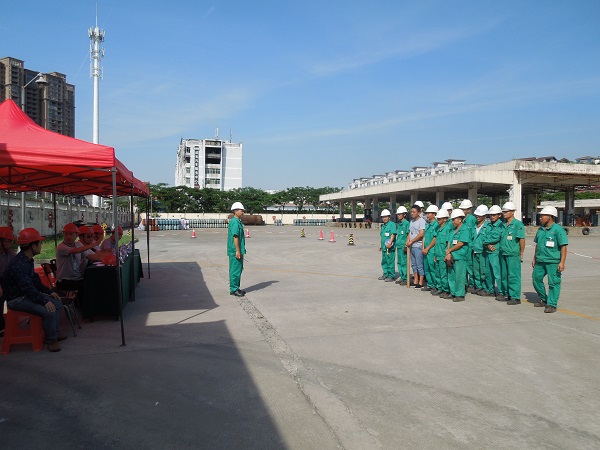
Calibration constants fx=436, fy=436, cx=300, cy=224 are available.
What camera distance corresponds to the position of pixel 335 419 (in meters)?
3.42

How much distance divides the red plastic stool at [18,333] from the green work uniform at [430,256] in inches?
270

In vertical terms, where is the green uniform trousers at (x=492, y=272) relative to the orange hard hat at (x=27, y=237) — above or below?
below

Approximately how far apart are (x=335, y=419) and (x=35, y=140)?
15.6 ft

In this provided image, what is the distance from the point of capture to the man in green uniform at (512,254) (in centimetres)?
761

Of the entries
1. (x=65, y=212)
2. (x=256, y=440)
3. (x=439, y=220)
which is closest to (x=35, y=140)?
(x=256, y=440)

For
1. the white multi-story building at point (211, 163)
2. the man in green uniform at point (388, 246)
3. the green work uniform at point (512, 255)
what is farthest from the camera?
the white multi-story building at point (211, 163)

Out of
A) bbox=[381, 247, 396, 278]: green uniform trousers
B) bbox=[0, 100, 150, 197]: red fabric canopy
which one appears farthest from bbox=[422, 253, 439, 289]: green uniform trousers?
bbox=[0, 100, 150, 197]: red fabric canopy

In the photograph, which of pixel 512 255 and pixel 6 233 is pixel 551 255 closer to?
pixel 512 255

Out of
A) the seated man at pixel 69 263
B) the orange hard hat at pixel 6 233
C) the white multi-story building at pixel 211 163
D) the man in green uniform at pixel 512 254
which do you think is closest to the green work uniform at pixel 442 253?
the man in green uniform at pixel 512 254

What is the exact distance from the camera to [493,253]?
26.5 feet

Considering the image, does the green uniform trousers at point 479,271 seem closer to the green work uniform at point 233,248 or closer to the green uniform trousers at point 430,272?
the green uniform trousers at point 430,272

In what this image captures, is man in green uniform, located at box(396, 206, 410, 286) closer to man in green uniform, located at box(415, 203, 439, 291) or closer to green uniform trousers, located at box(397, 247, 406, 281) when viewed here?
green uniform trousers, located at box(397, 247, 406, 281)

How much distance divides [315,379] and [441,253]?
16.4ft

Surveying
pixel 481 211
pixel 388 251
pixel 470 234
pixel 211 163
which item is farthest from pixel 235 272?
pixel 211 163
